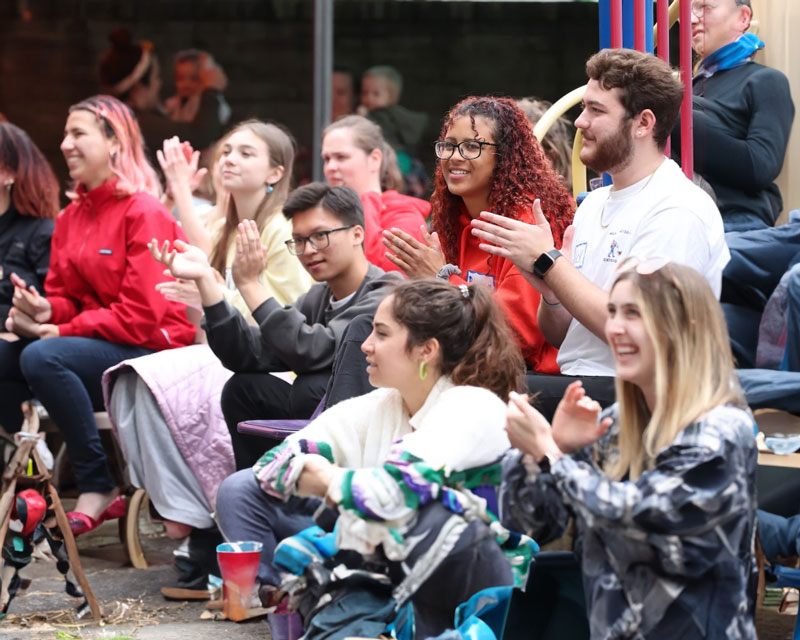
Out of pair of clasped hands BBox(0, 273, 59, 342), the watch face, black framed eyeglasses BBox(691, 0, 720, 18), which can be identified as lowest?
pair of clasped hands BBox(0, 273, 59, 342)

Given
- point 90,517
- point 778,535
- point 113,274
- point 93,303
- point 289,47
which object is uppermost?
point 289,47

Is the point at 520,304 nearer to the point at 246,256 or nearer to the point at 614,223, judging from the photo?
the point at 614,223

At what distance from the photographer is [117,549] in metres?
5.00

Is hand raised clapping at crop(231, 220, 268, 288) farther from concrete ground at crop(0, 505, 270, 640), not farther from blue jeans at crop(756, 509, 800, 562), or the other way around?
blue jeans at crop(756, 509, 800, 562)

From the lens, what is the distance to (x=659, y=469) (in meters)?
2.31

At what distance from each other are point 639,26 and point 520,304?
0.83 metres

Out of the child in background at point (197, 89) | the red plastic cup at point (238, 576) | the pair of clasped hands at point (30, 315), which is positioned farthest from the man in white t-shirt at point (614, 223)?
the child in background at point (197, 89)

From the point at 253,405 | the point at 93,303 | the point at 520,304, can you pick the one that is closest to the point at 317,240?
the point at 253,405

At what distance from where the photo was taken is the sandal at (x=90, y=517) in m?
4.45

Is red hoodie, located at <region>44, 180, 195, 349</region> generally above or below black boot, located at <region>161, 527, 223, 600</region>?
above

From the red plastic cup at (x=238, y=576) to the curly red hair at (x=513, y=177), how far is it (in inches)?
44.9

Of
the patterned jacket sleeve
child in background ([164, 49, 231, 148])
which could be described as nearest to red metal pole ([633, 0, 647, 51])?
the patterned jacket sleeve

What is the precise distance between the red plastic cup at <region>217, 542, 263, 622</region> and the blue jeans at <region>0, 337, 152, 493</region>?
1.72 meters

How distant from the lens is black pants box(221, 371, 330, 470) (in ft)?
12.7
